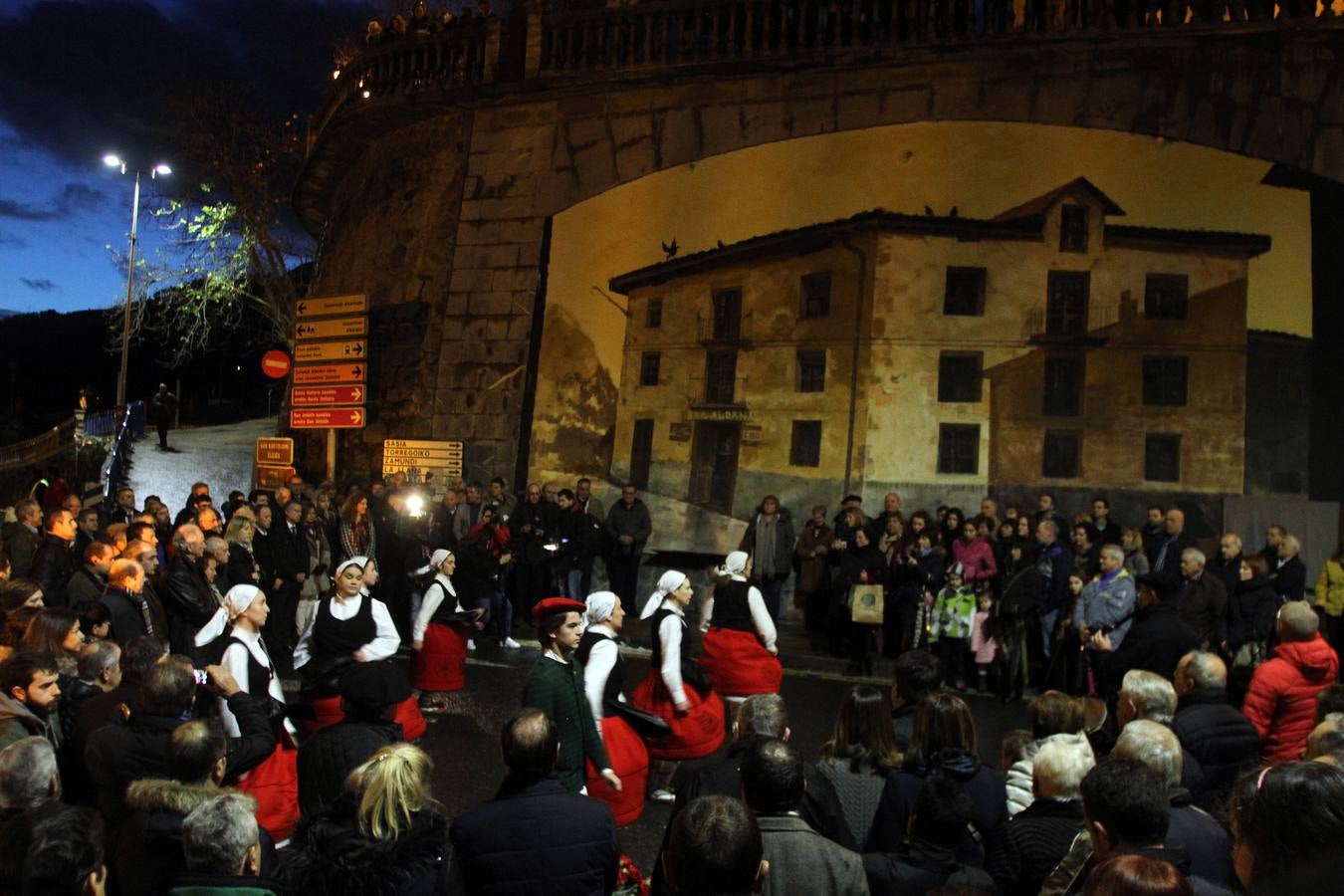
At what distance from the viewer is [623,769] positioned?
6488 mm

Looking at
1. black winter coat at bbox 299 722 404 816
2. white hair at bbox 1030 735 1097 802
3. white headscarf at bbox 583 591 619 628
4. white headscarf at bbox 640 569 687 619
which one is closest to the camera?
white hair at bbox 1030 735 1097 802

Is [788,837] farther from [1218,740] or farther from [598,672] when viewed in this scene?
[1218,740]

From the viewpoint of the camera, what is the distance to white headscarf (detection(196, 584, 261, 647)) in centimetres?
625

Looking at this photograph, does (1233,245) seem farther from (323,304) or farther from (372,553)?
(323,304)

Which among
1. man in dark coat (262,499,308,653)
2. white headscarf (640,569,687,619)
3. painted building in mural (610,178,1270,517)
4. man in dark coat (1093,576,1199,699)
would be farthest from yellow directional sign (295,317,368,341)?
man in dark coat (1093,576,1199,699)

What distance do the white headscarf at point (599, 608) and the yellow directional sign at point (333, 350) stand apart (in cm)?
1341

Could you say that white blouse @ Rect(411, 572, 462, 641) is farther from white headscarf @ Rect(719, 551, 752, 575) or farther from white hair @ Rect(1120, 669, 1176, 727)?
white hair @ Rect(1120, 669, 1176, 727)

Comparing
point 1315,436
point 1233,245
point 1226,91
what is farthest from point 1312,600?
point 1226,91

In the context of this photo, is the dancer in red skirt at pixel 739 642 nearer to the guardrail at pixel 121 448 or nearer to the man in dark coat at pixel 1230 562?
the man in dark coat at pixel 1230 562

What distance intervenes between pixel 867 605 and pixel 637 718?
636cm

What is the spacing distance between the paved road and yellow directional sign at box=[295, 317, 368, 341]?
7.83m

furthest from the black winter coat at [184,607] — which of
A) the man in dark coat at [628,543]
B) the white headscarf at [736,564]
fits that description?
the man in dark coat at [628,543]

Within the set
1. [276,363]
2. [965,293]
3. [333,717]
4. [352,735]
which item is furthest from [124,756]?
[276,363]

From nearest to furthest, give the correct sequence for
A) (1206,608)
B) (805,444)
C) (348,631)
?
(348,631), (1206,608), (805,444)
